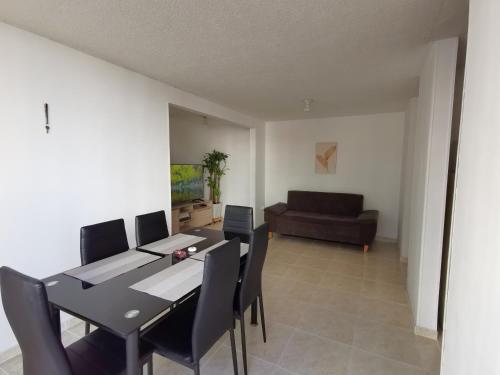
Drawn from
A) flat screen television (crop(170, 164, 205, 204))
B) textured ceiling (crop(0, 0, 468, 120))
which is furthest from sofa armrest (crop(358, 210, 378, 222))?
flat screen television (crop(170, 164, 205, 204))

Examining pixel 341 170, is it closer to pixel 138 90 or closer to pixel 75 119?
pixel 138 90

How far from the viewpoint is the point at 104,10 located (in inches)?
61.3

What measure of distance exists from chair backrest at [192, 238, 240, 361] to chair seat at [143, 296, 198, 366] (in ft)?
0.26

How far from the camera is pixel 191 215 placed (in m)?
5.15

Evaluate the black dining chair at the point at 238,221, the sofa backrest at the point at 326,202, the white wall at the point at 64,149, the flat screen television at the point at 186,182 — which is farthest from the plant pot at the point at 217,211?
the black dining chair at the point at 238,221

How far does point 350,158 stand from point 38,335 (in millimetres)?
4806

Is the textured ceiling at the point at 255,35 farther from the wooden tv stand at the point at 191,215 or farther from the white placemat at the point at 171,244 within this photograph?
the wooden tv stand at the point at 191,215

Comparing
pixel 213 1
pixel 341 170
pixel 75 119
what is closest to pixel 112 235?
pixel 75 119

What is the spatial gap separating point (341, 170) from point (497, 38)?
4.20 meters

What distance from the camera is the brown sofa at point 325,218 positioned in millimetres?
3967

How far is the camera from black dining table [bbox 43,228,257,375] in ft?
3.63

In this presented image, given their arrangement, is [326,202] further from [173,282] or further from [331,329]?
[173,282]

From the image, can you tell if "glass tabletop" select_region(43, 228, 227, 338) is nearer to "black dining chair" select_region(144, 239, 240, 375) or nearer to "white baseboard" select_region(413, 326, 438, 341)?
"black dining chair" select_region(144, 239, 240, 375)

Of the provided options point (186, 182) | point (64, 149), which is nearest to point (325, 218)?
point (186, 182)
